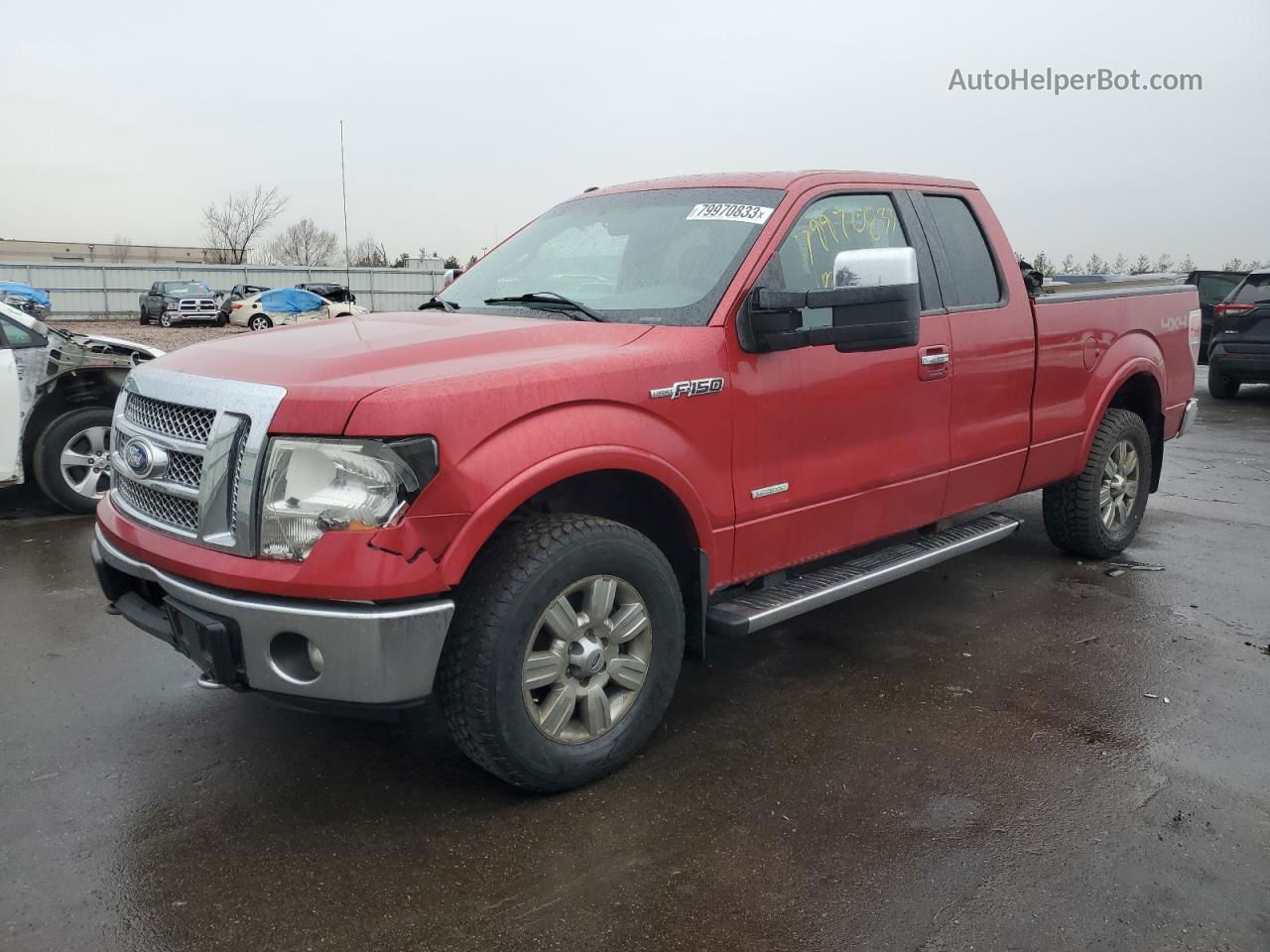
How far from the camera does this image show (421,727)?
368cm

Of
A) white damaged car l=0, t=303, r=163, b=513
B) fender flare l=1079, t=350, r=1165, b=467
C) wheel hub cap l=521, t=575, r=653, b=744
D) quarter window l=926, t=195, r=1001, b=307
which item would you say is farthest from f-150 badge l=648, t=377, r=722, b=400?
white damaged car l=0, t=303, r=163, b=513

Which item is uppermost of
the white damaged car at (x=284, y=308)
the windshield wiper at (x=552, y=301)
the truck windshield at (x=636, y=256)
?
the white damaged car at (x=284, y=308)

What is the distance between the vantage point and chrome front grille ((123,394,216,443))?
2988 millimetres

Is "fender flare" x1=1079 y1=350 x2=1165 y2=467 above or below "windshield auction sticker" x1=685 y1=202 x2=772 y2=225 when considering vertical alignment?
below

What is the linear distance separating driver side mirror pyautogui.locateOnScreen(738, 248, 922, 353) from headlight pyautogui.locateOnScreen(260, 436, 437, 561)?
130 centimetres

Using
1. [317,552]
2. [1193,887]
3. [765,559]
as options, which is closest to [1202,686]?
[1193,887]

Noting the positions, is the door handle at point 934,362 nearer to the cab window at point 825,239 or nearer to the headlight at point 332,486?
the cab window at point 825,239

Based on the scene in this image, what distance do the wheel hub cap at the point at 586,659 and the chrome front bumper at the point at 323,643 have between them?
1.13 feet

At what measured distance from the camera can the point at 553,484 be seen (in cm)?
309

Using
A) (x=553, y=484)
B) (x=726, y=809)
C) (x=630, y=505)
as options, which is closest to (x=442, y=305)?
(x=630, y=505)

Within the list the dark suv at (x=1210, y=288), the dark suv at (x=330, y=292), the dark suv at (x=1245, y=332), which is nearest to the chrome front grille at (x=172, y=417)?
the dark suv at (x=1245, y=332)

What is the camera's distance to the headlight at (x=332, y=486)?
2703 millimetres

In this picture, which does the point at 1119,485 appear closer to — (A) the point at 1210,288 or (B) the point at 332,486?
(B) the point at 332,486

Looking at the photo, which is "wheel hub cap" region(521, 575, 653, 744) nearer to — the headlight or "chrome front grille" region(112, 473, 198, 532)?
the headlight
